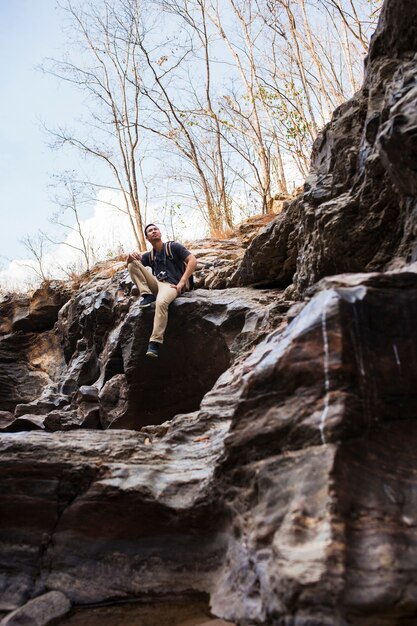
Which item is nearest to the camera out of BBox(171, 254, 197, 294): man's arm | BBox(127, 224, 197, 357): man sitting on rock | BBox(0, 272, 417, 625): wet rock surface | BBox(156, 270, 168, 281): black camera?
BBox(0, 272, 417, 625): wet rock surface

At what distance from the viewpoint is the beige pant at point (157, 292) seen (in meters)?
7.22

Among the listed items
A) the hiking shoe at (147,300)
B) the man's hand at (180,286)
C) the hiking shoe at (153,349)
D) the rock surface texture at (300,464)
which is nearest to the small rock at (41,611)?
the rock surface texture at (300,464)

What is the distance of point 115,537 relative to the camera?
13.2 ft

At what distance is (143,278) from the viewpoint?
25.8 feet

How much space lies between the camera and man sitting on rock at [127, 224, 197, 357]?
7.46 meters

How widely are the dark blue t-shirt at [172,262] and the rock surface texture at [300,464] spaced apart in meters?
2.10

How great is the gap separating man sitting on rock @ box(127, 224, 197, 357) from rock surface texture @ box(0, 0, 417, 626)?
179 centimetres

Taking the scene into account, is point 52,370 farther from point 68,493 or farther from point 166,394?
point 68,493

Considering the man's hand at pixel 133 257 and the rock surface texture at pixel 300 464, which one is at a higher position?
the man's hand at pixel 133 257

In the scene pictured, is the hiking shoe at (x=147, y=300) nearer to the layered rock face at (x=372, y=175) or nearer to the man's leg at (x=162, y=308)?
the man's leg at (x=162, y=308)

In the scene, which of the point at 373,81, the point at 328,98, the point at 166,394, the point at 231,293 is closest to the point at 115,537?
the point at 166,394

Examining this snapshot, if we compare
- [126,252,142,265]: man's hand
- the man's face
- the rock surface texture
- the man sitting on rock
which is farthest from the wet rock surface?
the man's face

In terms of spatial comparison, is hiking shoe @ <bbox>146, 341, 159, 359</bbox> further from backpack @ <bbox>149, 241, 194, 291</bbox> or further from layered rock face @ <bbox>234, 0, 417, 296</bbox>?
layered rock face @ <bbox>234, 0, 417, 296</bbox>

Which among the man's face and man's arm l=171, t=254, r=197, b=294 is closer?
man's arm l=171, t=254, r=197, b=294
